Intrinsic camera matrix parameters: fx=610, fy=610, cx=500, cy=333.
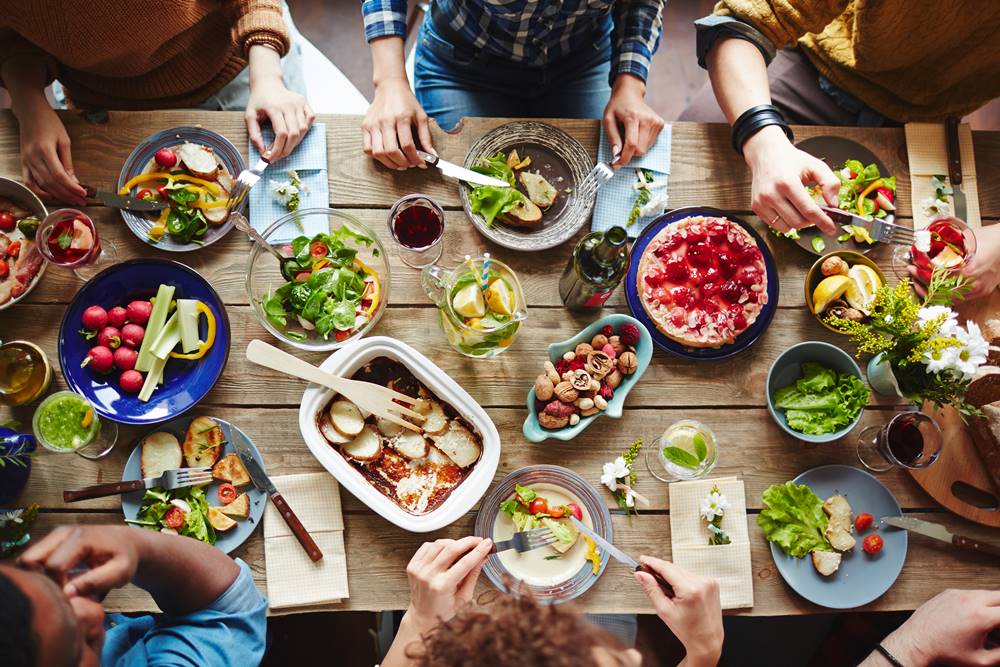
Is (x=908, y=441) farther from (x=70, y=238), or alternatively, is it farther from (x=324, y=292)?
(x=70, y=238)

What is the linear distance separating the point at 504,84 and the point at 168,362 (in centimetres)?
140

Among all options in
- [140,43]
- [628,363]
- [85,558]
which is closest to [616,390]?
[628,363]

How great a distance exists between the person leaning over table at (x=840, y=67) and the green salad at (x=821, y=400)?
0.39 metres

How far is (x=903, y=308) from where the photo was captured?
1401 mm

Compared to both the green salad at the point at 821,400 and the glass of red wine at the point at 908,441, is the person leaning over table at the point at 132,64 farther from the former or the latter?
the glass of red wine at the point at 908,441

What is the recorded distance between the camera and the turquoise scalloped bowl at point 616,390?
155 cm

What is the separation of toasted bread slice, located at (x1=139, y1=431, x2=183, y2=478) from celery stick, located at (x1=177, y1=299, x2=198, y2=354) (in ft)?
0.75

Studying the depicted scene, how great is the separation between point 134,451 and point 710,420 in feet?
4.93

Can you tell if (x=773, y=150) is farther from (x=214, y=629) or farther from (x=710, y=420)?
(x=214, y=629)

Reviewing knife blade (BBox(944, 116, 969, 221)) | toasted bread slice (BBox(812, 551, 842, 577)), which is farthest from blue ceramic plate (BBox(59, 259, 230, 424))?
knife blade (BBox(944, 116, 969, 221))

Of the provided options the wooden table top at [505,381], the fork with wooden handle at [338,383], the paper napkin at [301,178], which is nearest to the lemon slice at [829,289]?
the wooden table top at [505,381]

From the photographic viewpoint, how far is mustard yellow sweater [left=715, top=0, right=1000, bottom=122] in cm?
160

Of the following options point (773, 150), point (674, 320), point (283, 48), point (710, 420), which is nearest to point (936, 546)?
point (710, 420)

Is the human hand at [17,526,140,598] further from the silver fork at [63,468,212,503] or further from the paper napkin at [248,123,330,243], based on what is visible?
the paper napkin at [248,123,330,243]
